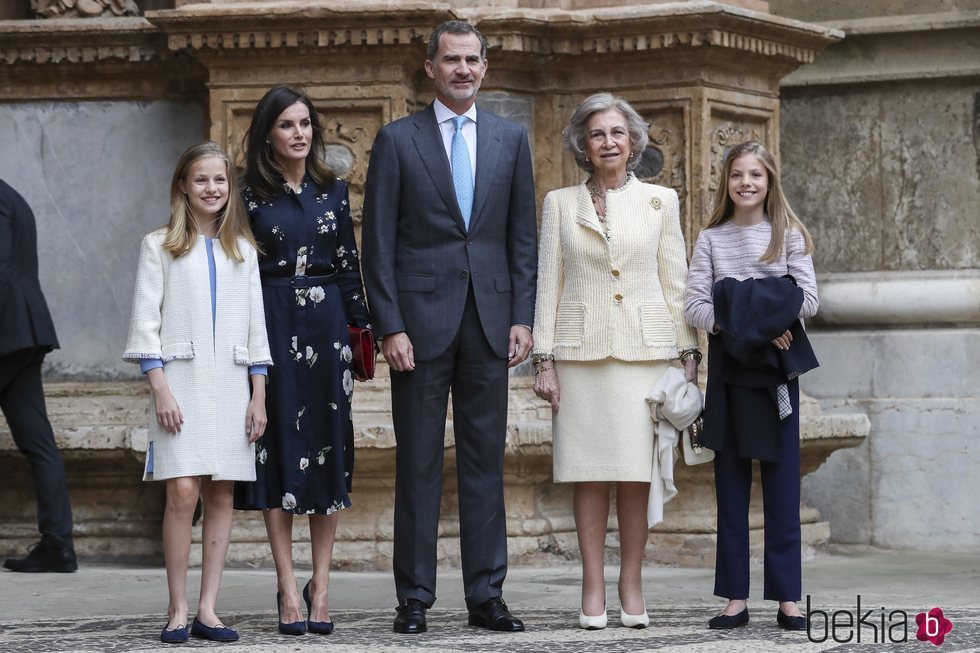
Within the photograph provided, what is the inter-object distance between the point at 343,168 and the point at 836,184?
2850 millimetres

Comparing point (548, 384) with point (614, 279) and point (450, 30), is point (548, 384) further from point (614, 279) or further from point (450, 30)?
point (450, 30)

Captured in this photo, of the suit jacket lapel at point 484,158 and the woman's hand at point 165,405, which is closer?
the woman's hand at point 165,405

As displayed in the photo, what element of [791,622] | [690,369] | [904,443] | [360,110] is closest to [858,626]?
[791,622]

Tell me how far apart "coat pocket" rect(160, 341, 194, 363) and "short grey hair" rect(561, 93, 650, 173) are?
140cm

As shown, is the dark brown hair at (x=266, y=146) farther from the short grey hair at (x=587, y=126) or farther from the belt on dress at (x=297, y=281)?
the short grey hair at (x=587, y=126)

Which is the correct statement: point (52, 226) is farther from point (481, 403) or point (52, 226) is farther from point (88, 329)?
point (481, 403)

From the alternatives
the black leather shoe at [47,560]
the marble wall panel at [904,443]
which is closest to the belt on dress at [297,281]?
the black leather shoe at [47,560]

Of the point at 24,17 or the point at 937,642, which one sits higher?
the point at 24,17

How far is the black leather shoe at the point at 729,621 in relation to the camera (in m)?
5.42

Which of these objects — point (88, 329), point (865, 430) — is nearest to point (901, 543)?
point (865, 430)

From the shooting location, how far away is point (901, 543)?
830 cm

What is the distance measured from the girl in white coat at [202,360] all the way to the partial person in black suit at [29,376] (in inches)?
82.5

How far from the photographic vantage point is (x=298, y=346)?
5473 mm

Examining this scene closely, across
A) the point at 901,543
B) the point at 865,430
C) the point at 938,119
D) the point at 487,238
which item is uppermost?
the point at 938,119
